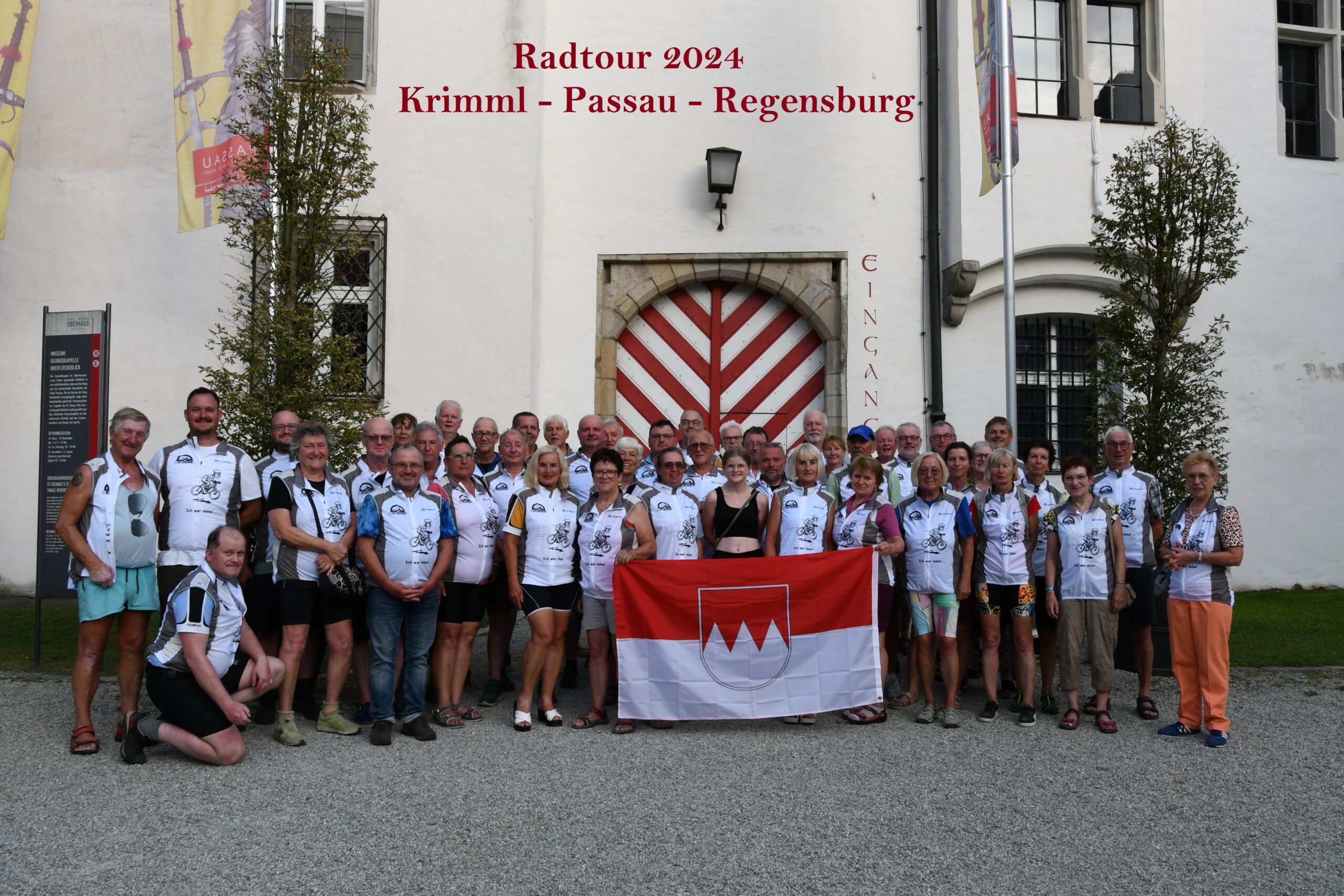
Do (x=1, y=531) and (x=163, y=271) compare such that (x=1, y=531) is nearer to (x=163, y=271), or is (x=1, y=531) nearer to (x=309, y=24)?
(x=163, y=271)

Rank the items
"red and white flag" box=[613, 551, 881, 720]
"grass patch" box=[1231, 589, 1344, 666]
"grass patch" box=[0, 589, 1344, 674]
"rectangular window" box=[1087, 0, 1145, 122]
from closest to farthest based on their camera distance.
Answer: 1. "red and white flag" box=[613, 551, 881, 720]
2. "grass patch" box=[0, 589, 1344, 674]
3. "grass patch" box=[1231, 589, 1344, 666]
4. "rectangular window" box=[1087, 0, 1145, 122]

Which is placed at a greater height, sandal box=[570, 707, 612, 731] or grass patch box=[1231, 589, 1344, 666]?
grass patch box=[1231, 589, 1344, 666]

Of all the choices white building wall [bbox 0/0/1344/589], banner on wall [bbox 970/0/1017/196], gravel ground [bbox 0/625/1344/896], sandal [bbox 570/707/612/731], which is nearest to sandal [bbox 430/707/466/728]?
gravel ground [bbox 0/625/1344/896]

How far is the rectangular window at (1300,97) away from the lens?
1403 cm

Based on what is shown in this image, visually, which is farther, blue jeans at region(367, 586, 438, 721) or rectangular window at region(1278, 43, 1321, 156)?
rectangular window at region(1278, 43, 1321, 156)

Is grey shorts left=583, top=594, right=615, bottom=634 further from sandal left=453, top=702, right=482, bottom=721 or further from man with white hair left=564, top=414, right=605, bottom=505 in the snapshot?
man with white hair left=564, top=414, right=605, bottom=505

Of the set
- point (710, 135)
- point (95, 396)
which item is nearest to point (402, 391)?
point (95, 396)

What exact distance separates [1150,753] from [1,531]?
39.2 feet

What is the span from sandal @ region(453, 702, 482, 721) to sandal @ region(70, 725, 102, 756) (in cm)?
201

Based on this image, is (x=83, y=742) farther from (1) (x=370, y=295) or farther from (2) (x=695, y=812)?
(1) (x=370, y=295)

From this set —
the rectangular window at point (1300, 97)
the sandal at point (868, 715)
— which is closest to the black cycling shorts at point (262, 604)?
the sandal at point (868, 715)

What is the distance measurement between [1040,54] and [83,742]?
12547 mm

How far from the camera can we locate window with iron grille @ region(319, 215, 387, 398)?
12.0 metres
